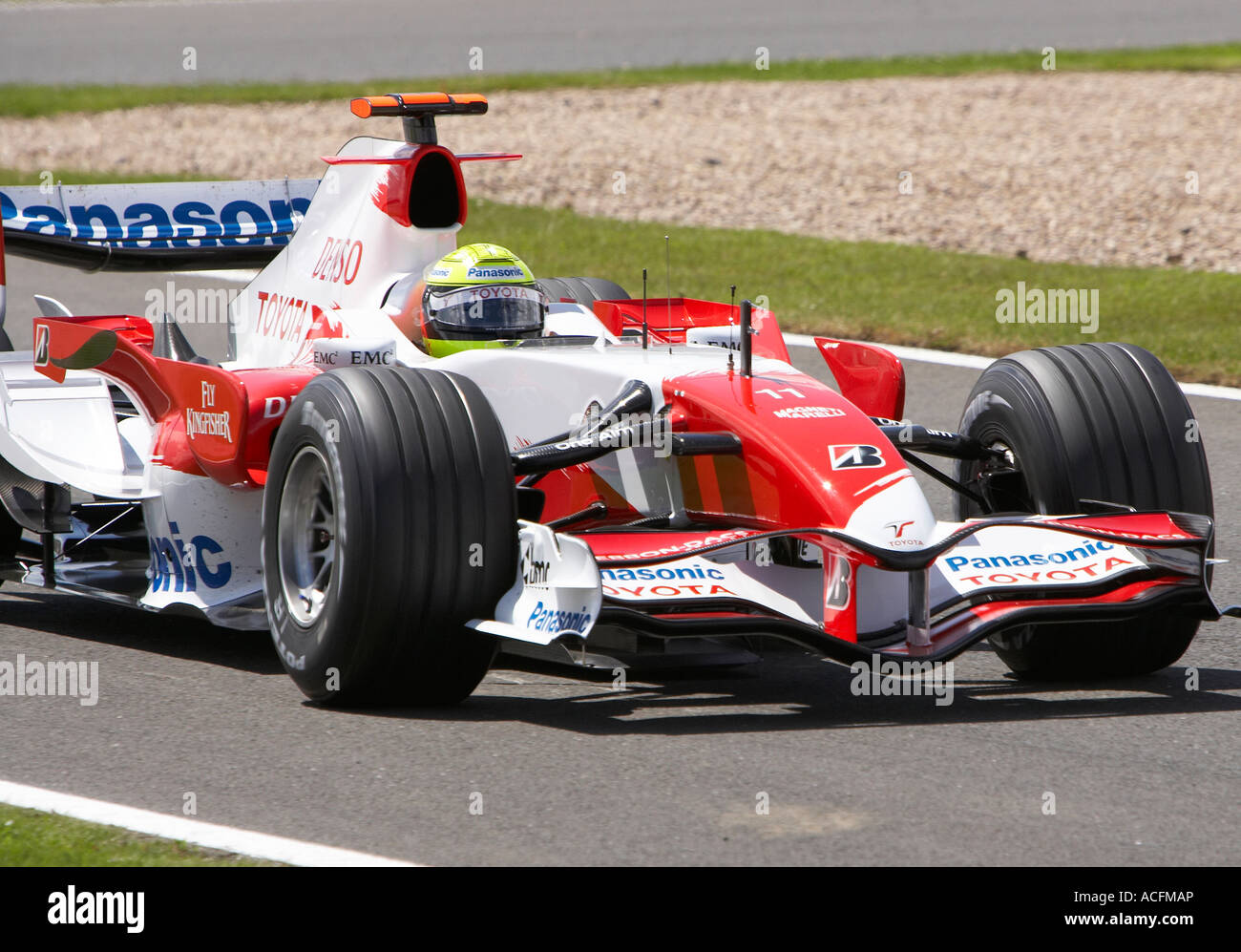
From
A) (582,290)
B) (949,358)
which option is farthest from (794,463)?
A: (949,358)

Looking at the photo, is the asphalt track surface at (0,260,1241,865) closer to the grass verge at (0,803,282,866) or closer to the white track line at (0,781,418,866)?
the white track line at (0,781,418,866)

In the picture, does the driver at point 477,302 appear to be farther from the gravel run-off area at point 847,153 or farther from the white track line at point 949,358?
the gravel run-off area at point 847,153

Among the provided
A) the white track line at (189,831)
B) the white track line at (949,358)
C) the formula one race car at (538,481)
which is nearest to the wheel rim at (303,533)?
the formula one race car at (538,481)

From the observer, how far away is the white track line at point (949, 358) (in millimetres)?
11670

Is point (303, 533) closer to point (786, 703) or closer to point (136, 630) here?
point (136, 630)

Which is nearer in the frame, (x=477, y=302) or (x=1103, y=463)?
(x=1103, y=463)

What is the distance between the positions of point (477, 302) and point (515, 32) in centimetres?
2333

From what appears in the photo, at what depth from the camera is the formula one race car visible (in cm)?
582

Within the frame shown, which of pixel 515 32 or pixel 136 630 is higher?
pixel 515 32

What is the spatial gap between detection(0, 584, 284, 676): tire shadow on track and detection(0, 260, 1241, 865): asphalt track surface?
4 centimetres

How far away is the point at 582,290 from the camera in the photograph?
29.1 feet
